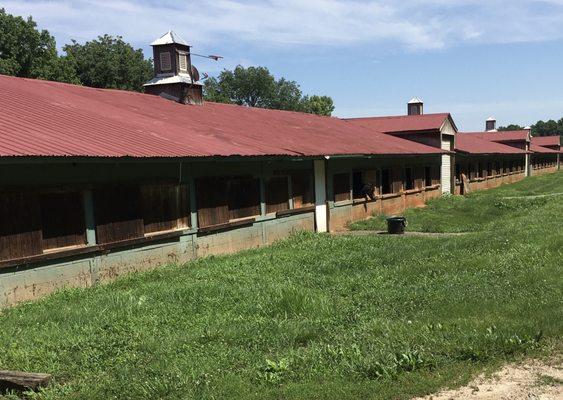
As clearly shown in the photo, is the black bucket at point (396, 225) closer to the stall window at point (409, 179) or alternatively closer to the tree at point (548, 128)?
the stall window at point (409, 179)

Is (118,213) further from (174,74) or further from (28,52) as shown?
(28,52)

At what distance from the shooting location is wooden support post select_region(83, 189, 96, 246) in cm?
1045

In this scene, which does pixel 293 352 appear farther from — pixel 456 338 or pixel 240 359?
pixel 456 338

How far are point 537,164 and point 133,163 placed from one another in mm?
67327

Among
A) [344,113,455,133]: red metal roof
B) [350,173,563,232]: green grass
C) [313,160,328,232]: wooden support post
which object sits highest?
[344,113,455,133]: red metal roof

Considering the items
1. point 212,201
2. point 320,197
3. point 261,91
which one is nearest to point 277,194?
point 320,197

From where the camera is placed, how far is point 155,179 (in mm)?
11945

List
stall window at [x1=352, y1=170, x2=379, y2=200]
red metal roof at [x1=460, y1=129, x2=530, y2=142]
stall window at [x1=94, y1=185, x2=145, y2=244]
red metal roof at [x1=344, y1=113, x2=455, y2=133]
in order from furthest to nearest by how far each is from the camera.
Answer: red metal roof at [x1=460, y1=129, x2=530, y2=142] → red metal roof at [x1=344, y1=113, x2=455, y2=133] → stall window at [x1=352, y1=170, x2=379, y2=200] → stall window at [x1=94, y1=185, x2=145, y2=244]

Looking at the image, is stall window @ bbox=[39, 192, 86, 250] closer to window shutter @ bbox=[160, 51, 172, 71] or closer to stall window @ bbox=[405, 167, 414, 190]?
window shutter @ bbox=[160, 51, 172, 71]

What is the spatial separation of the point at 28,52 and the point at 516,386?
125ft

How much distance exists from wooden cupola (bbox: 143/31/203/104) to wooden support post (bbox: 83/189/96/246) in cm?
1091

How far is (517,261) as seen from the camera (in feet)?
32.8

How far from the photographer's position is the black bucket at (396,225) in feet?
56.7

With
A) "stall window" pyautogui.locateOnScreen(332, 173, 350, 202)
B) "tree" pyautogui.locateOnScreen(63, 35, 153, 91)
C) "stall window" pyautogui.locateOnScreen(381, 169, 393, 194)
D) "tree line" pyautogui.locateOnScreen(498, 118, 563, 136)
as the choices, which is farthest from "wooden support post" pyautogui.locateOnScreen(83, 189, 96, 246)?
"tree line" pyautogui.locateOnScreen(498, 118, 563, 136)
